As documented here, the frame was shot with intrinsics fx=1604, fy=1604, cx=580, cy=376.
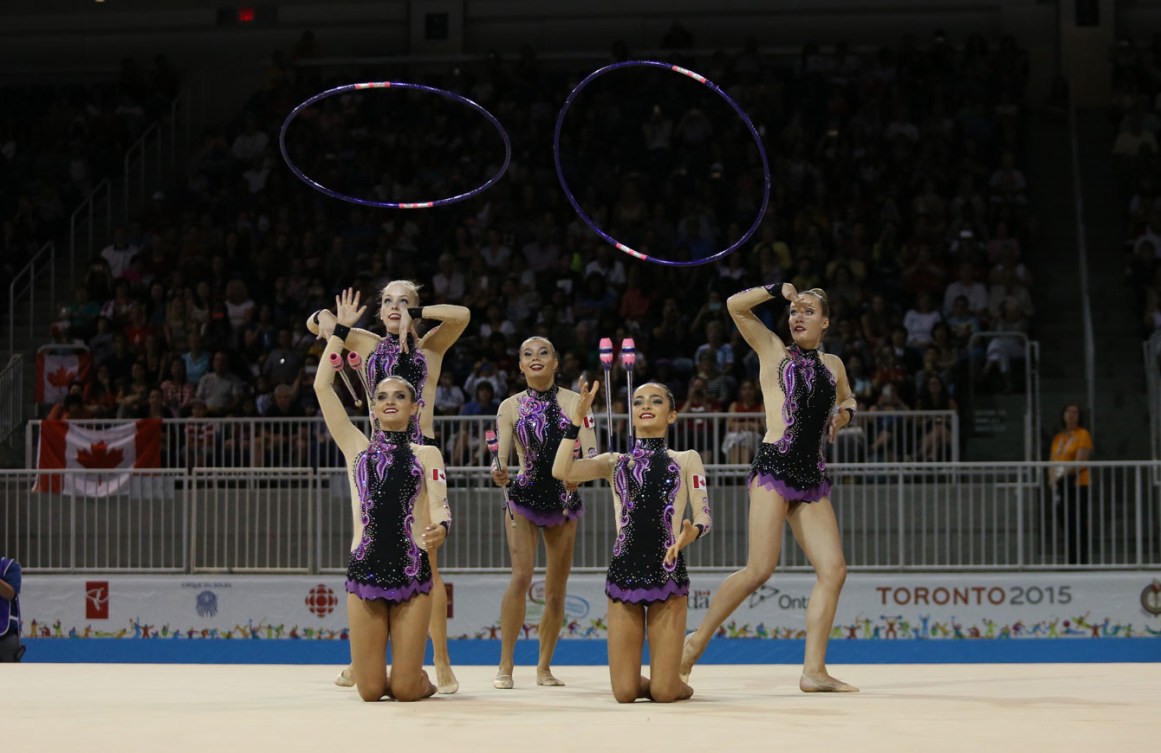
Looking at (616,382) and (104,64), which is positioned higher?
(104,64)

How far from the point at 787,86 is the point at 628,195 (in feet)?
9.75

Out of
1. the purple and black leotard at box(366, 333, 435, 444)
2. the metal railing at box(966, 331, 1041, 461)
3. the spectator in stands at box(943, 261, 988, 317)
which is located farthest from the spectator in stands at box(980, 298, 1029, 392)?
the purple and black leotard at box(366, 333, 435, 444)

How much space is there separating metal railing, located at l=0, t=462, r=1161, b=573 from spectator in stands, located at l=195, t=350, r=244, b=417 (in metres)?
1.64

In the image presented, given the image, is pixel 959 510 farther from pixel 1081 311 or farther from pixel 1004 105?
pixel 1004 105

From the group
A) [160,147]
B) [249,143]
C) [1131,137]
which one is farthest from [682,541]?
[160,147]

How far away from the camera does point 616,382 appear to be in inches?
614

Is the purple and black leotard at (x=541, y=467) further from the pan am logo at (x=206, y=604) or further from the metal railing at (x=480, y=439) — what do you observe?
the pan am logo at (x=206, y=604)

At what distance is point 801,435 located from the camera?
7719mm

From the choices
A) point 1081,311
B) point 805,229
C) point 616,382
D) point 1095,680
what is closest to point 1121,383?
point 1081,311

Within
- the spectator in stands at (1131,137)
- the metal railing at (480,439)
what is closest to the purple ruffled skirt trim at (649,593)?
the metal railing at (480,439)

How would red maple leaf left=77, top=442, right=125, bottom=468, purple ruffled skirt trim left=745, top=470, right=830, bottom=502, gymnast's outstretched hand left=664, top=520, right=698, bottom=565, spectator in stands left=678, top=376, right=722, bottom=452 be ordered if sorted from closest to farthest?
gymnast's outstretched hand left=664, top=520, right=698, bottom=565
purple ruffled skirt trim left=745, top=470, right=830, bottom=502
spectator in stands left=678, top=376, right=722, bottom=452
red maple leaf left=77, top=442, right=125, bottom=468

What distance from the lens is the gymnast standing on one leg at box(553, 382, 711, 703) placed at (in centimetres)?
696

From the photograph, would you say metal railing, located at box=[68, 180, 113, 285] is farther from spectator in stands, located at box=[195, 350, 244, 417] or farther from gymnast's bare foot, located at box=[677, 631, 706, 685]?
gymnast's bare foot, located at box=[677, 631, 706, 685]

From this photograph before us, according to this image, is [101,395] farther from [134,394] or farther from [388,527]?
[388,527]
